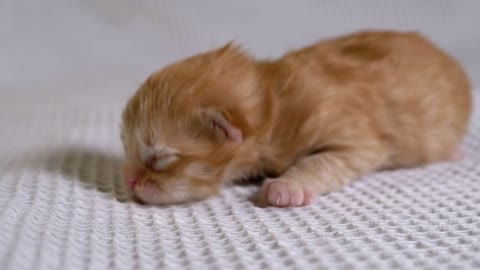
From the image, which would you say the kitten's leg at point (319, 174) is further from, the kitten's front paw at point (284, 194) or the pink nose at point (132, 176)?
the pink nose at point (132, 176)

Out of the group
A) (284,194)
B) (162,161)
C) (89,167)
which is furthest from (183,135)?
(89,167)

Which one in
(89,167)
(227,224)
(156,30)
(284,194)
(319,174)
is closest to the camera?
(227,224)

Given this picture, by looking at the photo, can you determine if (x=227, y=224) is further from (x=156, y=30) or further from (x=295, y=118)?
(x=156, y=30)

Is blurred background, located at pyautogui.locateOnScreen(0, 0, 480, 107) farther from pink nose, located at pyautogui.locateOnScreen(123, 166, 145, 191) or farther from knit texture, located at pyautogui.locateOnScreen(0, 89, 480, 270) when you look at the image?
pink nose, located at pyautogui.locateOnScreen(123, 166, 145, 191)

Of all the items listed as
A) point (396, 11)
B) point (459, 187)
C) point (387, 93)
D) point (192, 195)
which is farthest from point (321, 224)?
point (396, 11)

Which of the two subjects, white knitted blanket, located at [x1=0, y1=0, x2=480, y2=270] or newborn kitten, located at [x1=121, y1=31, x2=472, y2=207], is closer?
white knitted blanket, located at [x1=0, y1=0, x2=480, y2=270]

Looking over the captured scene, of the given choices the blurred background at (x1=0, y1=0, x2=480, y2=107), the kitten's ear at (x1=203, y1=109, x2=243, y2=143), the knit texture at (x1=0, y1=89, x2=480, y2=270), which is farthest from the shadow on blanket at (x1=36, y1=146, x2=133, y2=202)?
the blurred background at (x1=0, y1=0, x2=480, y2=107)

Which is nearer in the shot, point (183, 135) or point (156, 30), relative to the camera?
point (183, 135)
